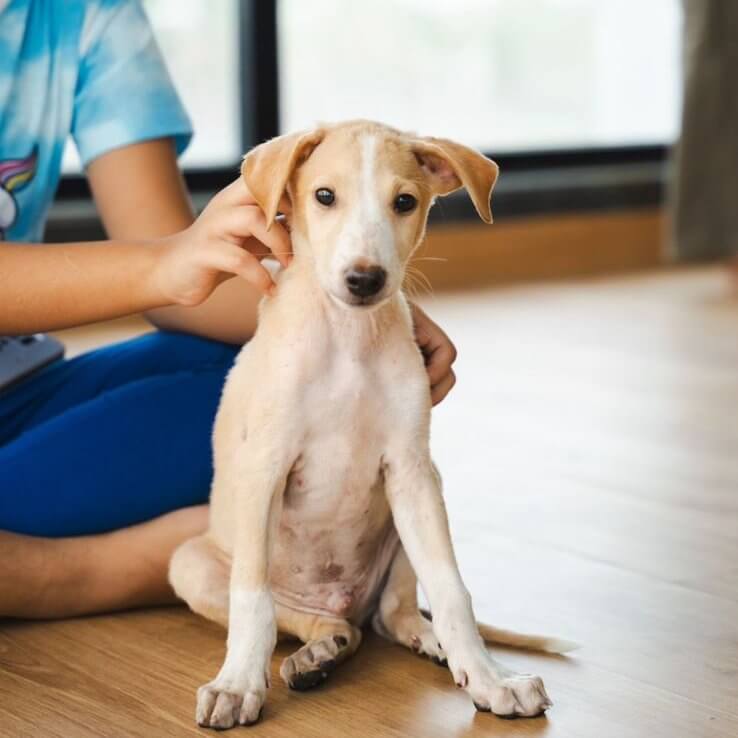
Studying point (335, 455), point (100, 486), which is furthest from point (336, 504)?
point (100, 486)

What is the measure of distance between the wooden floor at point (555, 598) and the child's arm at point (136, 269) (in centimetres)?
38

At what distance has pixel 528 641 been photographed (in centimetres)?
155

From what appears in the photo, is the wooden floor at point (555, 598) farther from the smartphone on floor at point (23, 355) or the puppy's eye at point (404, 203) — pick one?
the puppy's eye at point (404, 203)

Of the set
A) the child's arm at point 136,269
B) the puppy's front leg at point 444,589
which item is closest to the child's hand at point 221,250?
the child's arm at point 136,269

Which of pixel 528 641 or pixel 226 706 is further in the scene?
pixel 528 641

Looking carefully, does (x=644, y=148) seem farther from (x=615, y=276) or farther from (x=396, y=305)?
(x=396, y=305)

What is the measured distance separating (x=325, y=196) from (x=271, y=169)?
0.06 meters

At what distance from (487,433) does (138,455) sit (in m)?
1.02

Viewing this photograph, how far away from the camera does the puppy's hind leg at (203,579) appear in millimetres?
1535

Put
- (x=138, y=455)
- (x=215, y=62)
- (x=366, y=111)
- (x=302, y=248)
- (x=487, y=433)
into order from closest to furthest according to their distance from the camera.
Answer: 1. (x=302, y=248)
2. (x=138, y=455)
3. (x=487, y=433)
4. (x=215, y=62)
5. (x=366, y=111)

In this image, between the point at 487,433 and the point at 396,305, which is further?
the point at 487,433

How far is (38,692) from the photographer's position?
1.44m

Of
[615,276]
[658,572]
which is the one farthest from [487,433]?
[615,276]

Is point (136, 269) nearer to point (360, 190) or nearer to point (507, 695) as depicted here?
point (360, 190)
